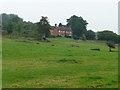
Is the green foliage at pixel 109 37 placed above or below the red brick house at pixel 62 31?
below

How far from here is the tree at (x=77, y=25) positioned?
13125 centimetres

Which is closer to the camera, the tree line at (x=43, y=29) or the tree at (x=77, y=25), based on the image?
the tree line at (x=43, y=29)

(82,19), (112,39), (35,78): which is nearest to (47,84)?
(35,78)

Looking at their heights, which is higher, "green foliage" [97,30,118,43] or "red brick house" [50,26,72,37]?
"red brick house" [50,26,72,37]

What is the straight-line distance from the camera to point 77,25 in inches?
5433

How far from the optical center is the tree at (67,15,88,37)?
5167 inches

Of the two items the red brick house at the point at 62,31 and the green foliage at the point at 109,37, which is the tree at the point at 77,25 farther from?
the green foliage at the point at 109,37

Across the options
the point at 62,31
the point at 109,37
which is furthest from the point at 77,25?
the point at 109,37

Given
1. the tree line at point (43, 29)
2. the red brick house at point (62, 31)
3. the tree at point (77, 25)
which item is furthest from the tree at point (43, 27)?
the red brick house at point (62, 31)

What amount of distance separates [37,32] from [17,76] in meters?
79.7

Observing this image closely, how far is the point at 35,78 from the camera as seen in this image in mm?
20734

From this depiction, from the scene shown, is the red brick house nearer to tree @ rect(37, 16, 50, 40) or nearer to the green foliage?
the green foliage

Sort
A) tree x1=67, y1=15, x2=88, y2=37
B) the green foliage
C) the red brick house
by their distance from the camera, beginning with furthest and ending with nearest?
the red brick house
tree x1=67, y1=15, x2=88, y2=37
the green foliage

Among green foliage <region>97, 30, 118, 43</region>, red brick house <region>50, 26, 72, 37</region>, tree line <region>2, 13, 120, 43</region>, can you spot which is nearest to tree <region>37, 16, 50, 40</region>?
tree line <region>2, 13, 120, 43</region>
